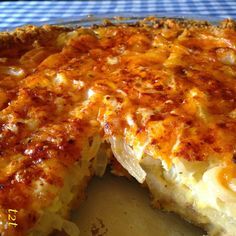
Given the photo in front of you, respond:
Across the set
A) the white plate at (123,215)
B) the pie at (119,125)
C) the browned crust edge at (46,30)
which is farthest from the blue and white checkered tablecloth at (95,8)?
the white plate at (123,215)

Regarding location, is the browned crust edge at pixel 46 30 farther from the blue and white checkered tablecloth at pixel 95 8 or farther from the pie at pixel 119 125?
the blue and white checkered tablecloth at pixel 95 8

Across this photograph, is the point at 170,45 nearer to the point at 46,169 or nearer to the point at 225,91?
the point at 225,91

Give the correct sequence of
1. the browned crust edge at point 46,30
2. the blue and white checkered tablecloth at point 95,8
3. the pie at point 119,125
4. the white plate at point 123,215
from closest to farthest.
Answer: the pie at point 119,125, the white plate at point 123,215, the browned crust edge at point 46,30, the blue and white checkered tablecloth at point 95,8

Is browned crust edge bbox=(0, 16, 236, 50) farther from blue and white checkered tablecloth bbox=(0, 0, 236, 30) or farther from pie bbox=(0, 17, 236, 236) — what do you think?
blue and white checkered tablecloth bbox=(0, 0, 236, 30)

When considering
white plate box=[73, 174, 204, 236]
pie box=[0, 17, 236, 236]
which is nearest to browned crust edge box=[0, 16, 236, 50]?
pie box=[0, 17, 236, 236]

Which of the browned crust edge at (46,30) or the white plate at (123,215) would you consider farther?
the browned crust edge at (46,30)

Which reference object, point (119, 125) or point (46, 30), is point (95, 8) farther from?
point (119, 125)
